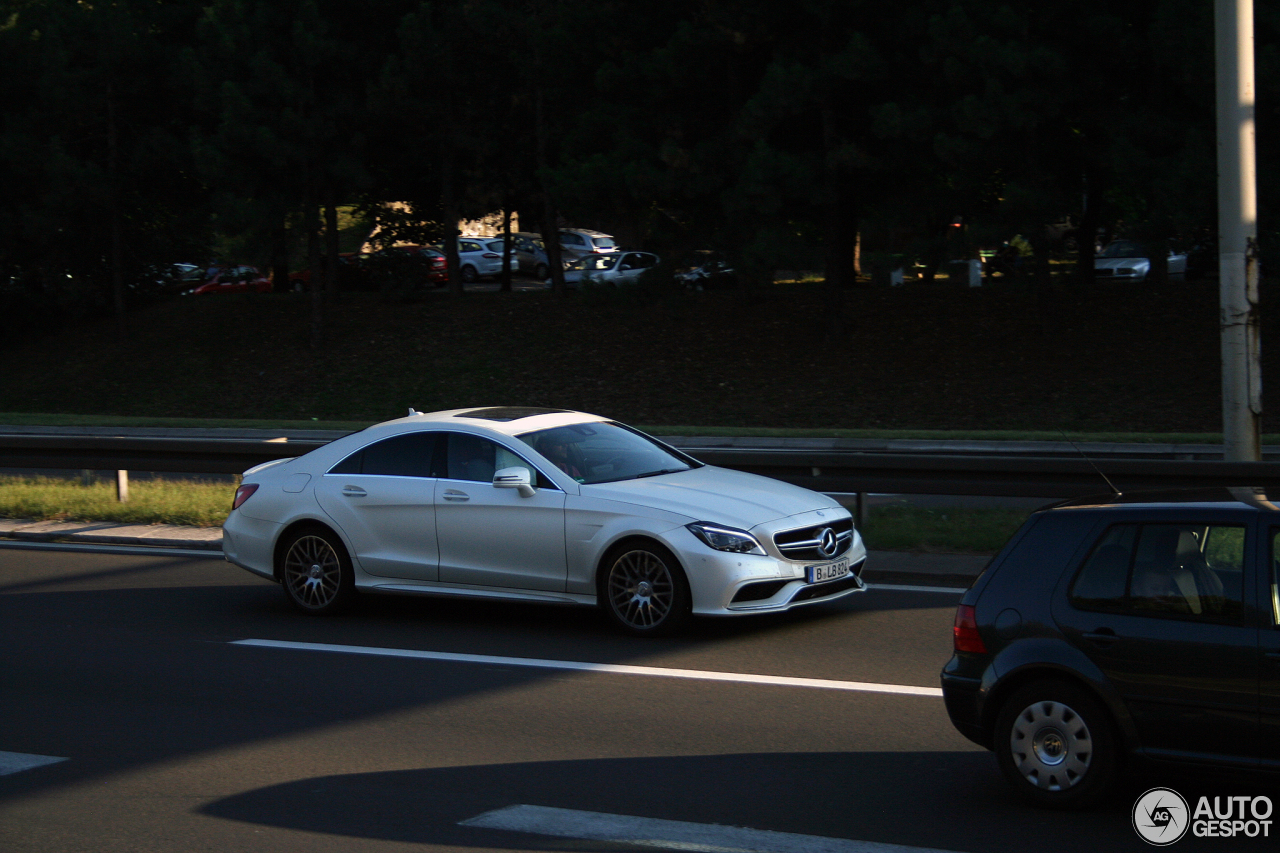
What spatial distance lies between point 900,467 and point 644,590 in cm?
391

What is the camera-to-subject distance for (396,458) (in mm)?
9508

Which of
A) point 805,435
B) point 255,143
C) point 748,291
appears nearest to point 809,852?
point 805,435

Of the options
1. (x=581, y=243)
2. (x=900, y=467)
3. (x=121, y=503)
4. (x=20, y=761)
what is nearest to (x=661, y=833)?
(x=20, y=761)

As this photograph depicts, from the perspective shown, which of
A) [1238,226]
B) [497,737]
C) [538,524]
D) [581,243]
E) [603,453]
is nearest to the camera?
[497,737]

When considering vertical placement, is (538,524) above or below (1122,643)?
above

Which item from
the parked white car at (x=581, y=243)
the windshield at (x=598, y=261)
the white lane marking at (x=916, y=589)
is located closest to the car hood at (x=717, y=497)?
the white lane marking at (x=916, y=589)

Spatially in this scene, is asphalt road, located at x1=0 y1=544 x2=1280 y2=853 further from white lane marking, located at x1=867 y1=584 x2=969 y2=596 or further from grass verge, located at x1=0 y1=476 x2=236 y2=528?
grass verge, located at x1=0 y1=476 x2=236 y2=528

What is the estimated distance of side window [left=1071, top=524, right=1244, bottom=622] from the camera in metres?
4.81

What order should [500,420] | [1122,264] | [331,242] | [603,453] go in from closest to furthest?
1. [603,453]
2. [500,420]
3. [331,242]
4. [1122,264]

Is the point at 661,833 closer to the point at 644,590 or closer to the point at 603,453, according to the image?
the point at 644,590

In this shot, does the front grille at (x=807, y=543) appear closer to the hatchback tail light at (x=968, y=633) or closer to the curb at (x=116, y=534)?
the hatchback tail light at (x=968, y=633)

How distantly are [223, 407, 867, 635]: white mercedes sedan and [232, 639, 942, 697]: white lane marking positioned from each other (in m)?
0.67

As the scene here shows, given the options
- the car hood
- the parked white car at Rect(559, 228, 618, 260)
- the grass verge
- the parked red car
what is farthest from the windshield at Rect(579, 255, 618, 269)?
the car hood

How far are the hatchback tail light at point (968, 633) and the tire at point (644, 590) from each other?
310 cm
